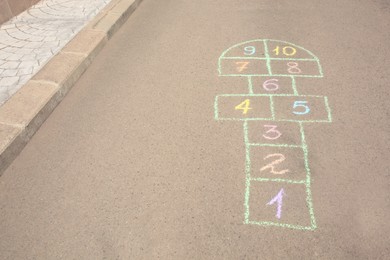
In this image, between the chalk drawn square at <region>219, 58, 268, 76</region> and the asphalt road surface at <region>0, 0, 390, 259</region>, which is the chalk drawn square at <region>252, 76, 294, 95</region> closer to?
the asphalt road surface at <region>0, 0, 390, 259</region>

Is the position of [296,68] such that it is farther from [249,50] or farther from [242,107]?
[242,107]

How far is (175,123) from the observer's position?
414cm

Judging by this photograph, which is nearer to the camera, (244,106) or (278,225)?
(278,225)

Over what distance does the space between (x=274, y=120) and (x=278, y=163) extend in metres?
0.71

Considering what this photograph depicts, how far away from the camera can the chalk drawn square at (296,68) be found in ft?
15.8

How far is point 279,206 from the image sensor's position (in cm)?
313

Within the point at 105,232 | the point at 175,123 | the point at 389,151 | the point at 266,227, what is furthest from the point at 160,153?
the point at 389,151

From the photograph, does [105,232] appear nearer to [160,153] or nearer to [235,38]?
[160,153]

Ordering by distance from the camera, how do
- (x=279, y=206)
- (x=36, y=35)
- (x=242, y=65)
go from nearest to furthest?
(x=279, y=206)
(x=242, y=65)
(x=36, y=35)

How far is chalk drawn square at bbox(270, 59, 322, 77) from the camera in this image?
4.82 metres

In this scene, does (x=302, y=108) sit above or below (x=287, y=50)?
below

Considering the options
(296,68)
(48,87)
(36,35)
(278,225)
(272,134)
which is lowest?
(278,225)

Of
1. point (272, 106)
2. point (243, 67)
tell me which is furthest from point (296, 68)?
point (272, 106)

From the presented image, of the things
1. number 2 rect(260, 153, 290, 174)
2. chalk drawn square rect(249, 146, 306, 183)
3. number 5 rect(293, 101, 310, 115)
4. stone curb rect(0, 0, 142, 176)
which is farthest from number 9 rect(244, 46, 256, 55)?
stone curb rect(0, 0, 142, 176)
